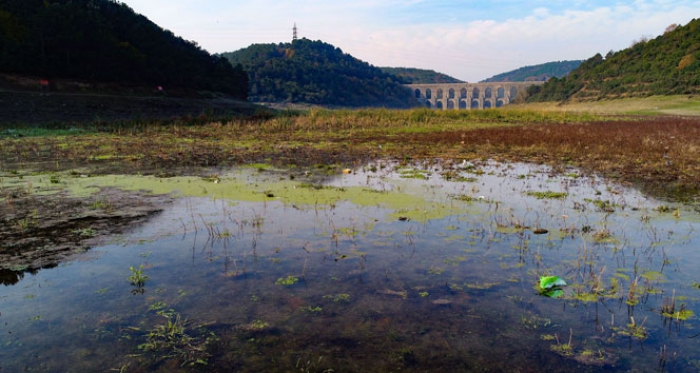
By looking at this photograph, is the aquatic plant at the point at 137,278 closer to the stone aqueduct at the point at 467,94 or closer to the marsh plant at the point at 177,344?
the marsh plant at the point at 177,344

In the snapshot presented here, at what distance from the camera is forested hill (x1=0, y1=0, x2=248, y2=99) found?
36719 millimetres

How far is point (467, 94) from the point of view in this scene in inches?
6191

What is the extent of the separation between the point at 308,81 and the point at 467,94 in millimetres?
60966

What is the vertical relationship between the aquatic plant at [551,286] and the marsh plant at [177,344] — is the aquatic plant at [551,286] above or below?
above

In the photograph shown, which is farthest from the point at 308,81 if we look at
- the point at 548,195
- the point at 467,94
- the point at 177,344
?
the point at 177,344

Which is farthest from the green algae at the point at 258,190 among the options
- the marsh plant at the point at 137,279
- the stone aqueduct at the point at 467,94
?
the stone aqueduct at the point at 467,94

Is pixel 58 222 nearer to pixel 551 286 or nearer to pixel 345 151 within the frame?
pixel 551 286

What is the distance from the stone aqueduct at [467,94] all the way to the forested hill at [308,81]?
20.5 feet

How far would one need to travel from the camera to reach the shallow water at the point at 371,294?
10.1ft

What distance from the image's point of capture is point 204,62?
211 ft

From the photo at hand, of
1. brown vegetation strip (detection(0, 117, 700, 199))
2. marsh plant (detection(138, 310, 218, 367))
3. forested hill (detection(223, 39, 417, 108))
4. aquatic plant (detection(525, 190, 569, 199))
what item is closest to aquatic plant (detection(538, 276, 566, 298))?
marsh plant (detection(138, 310, 218, 367))

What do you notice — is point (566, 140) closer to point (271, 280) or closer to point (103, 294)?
point (271, 280)

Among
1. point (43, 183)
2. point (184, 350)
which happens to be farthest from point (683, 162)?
point (43, 183)

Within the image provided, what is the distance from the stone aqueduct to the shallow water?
146702 mm
